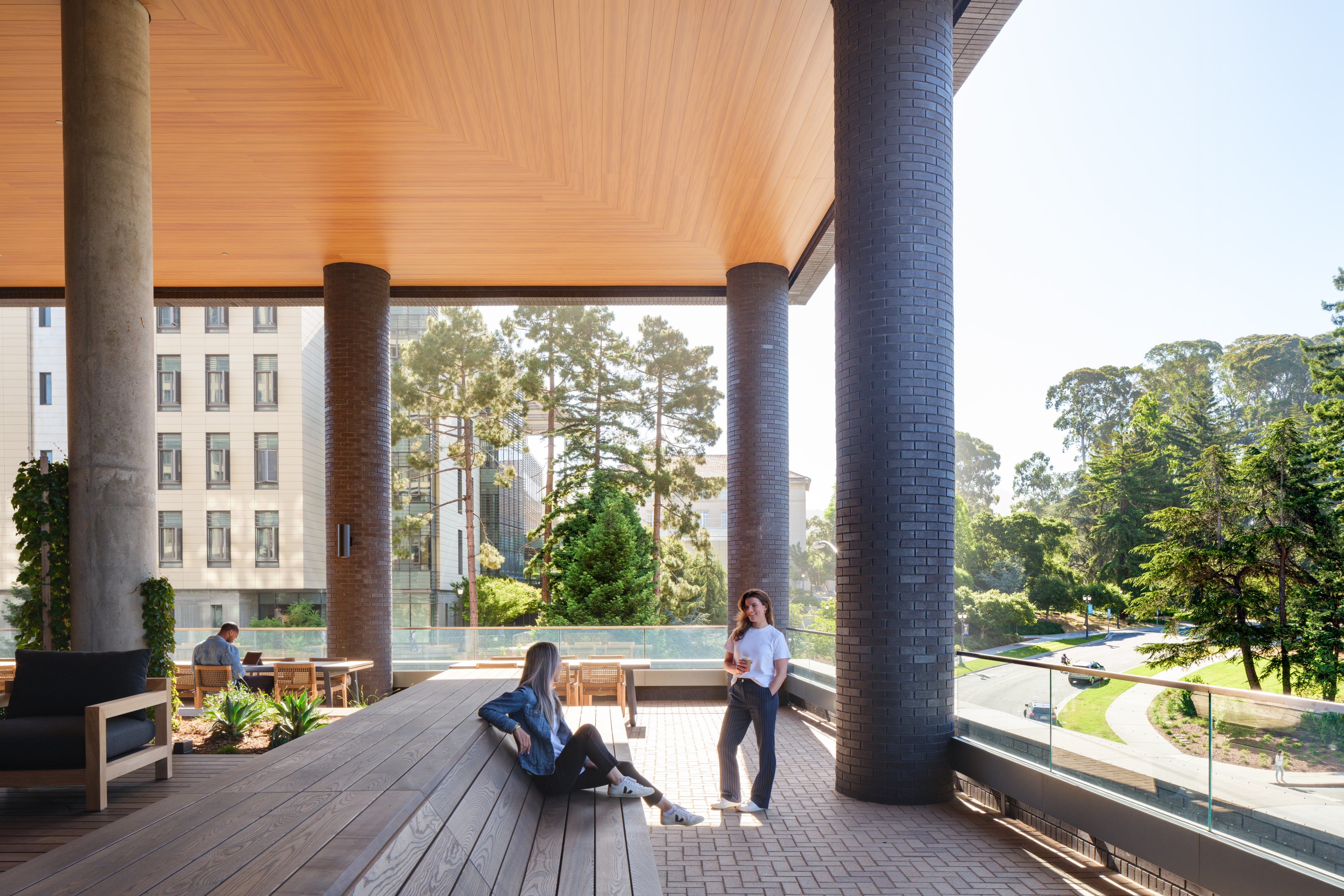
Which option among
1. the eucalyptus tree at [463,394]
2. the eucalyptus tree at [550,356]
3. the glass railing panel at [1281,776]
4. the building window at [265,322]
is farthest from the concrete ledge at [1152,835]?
the building window at [265,322]

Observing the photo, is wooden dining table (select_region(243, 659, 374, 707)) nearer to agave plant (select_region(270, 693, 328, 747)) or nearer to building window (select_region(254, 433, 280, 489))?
agave plant (select_region(270, 693, 328, 747))

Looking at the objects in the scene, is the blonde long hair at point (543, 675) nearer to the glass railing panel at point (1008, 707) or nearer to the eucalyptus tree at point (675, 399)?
the glass railing panel at point (1008, 707)

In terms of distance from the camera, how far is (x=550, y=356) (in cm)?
2927

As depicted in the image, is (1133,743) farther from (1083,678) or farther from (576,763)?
(576,763)

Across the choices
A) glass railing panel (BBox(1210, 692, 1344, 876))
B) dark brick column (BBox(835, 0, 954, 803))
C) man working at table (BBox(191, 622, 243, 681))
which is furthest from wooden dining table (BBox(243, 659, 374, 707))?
glass railing panel (BBox(1210, 692, 1344, 876))

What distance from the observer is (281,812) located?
2572 millimetres

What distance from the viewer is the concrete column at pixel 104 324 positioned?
6188 mm

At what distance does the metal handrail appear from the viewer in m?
3.65

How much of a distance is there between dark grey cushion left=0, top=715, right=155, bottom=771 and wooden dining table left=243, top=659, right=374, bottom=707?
5534mm

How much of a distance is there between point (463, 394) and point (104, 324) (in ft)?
74.8

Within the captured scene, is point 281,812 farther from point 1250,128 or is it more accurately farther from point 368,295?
point 1250,128

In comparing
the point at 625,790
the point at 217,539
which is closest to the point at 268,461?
the point at 217,539

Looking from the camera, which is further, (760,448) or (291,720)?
(760,448)

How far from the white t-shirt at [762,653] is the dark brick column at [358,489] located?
7119mm
